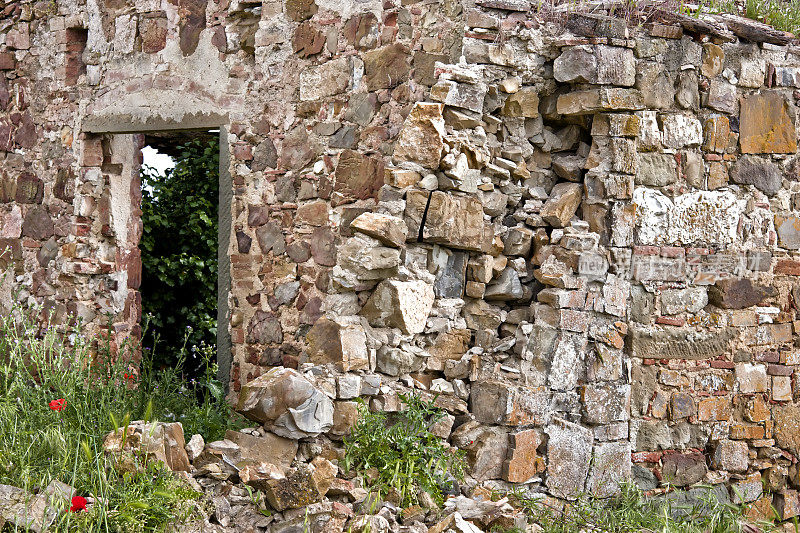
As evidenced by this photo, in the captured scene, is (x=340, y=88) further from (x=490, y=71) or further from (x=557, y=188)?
(x=557, y=188)

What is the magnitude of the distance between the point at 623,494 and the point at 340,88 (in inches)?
113

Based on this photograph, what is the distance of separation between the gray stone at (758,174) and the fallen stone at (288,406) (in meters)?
2.88

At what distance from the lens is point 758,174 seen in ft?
16.7

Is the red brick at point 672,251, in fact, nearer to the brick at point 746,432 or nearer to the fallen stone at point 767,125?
the fallen stone at point 767,125

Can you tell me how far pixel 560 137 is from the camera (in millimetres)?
4895

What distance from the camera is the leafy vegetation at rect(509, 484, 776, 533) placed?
4246mm

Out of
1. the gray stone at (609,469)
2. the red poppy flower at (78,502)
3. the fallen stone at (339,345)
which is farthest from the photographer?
the gray stone at (609,469)

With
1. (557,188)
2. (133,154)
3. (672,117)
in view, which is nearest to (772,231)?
(672,117)

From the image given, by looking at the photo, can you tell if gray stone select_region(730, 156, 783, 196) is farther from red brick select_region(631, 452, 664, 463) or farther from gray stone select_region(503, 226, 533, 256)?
red brick select_region(631, 452, 664, 463)

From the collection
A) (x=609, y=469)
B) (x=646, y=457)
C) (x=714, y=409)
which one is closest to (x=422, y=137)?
(x=609, y=469)

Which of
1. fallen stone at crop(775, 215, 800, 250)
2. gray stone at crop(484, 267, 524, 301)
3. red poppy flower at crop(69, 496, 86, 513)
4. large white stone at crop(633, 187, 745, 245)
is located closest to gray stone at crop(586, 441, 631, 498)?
gray stone at crop(484, 267, 524, 301)

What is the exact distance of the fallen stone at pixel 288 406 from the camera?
3846mm

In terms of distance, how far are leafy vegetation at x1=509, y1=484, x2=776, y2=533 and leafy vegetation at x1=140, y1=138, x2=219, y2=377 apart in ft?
12.8

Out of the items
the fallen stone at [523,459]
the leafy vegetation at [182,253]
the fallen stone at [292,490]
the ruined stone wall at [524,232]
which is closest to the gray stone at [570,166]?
the ruined stone wall at [524,232]
